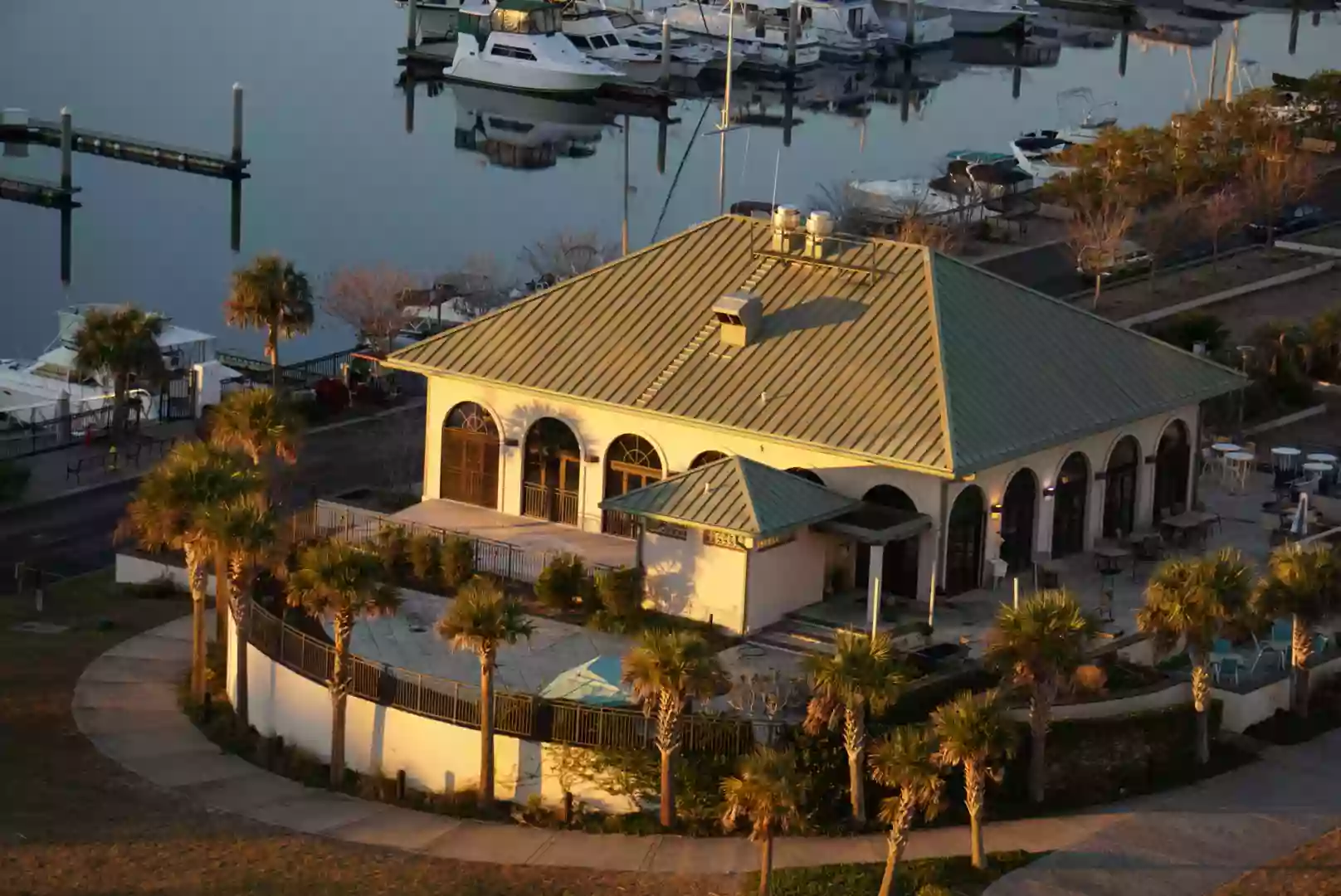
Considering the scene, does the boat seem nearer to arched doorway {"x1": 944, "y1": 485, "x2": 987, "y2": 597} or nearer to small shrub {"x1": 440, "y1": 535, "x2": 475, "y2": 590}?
small shrub {"x1": 440, "y1": 535, "x2": 475, "y2": 590}

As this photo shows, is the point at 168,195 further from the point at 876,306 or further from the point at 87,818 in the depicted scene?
the point at 87,818

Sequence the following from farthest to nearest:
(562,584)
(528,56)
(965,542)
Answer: (528,56)
(965,542)
(562,584)

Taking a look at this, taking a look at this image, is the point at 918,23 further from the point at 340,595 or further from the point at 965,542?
the point at 340,595

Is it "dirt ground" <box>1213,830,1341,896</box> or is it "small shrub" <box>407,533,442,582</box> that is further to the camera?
"small shrub" <box>407,533,442,582</box>

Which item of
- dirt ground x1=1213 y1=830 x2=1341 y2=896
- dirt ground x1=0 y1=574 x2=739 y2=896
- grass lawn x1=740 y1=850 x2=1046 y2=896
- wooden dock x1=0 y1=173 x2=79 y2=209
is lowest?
dirt ground x1=0 y1=574 x2=739 y2=896

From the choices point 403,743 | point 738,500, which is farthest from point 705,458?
point 403,743

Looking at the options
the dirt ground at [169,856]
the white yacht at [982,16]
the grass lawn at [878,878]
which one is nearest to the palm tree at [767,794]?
the grass lawn at [878,878]

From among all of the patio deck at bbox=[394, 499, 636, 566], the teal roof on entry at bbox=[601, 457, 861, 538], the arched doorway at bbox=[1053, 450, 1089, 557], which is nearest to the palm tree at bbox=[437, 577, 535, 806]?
the teal roof on entry at bbox=[601, 457, 861, 538]
